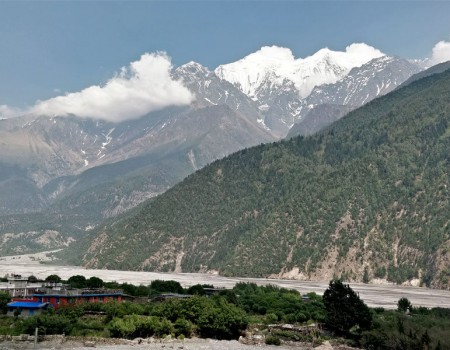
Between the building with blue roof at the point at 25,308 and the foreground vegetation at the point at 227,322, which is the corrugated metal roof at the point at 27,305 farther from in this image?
the foreground vegetation at the point at 227,322

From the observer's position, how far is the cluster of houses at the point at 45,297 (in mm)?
109394

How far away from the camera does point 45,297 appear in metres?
118

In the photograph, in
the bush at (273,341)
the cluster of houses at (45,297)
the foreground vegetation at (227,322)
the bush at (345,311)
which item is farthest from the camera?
the cluster of houses at (45,297)

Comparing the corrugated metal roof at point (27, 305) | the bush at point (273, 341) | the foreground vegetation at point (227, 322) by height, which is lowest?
the bush at point (273, 341)

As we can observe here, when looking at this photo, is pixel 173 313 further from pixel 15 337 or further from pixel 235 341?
pixel 15 337

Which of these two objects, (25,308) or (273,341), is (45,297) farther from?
(273,341)

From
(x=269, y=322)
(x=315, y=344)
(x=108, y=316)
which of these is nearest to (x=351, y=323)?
(x=315, y=344)

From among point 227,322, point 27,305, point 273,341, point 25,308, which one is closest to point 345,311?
point 273,341

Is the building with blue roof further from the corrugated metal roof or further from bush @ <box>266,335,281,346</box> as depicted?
bush @ <box>266,335,281,346</box>

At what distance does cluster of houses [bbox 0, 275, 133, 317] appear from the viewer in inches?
4307

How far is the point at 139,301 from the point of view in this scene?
13050cm

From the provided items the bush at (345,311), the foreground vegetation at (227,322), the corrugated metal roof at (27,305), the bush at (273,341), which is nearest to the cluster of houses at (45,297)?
the corrugated metal roof at (27,305)

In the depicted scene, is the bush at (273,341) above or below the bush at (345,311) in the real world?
below

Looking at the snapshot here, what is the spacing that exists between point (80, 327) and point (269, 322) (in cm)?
3658
